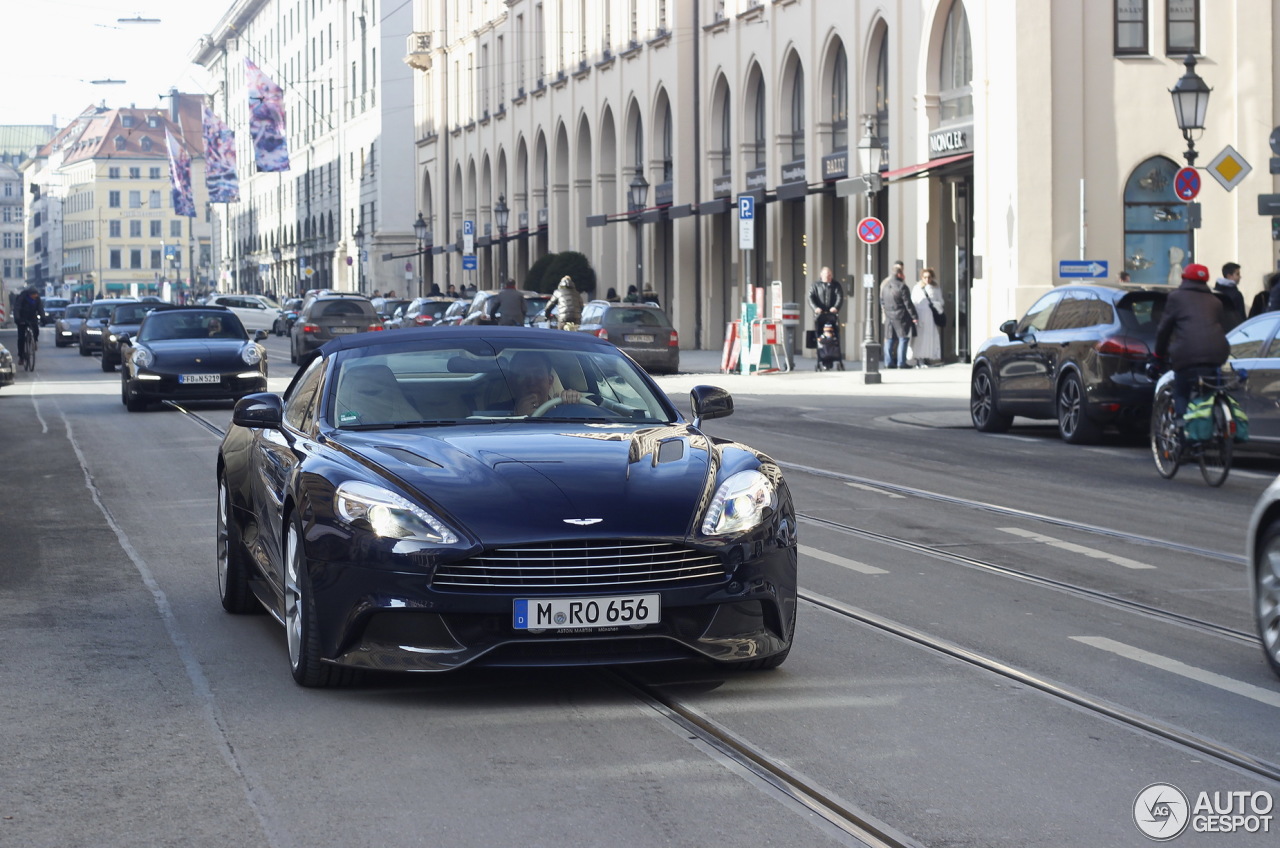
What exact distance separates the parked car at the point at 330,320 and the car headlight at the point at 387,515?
108 feet

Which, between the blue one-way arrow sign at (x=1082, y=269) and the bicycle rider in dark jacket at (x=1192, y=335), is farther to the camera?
the blue one-way arrow sign at (x=1082, y=269)

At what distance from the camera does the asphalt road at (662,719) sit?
5.06 meters

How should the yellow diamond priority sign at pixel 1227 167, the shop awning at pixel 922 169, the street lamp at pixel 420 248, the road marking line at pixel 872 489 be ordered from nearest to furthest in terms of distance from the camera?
1. the road marking line at pixel 872 489
2. the yellow diamond priority sign at pixel 1227 167
3. the shop awning at pixel 922 169
4. the street lamp at pixel 420 248

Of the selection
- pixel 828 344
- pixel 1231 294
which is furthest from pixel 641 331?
pixel 1231 294

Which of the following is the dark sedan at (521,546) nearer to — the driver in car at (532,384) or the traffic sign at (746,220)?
the driver in car at (532,384)

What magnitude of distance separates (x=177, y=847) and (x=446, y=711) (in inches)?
66.4

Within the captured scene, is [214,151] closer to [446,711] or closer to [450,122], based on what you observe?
[450,122]

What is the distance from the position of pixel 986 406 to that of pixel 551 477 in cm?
1513

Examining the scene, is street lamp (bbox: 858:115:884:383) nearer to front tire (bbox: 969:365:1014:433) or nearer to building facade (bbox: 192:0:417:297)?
front tire (bbox: 969:365:1014:433)

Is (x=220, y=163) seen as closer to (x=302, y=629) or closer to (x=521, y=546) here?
(x=302, y=629)

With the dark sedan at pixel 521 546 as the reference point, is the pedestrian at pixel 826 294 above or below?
above

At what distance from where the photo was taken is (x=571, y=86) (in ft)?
201

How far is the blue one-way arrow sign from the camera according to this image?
25656 millimetres

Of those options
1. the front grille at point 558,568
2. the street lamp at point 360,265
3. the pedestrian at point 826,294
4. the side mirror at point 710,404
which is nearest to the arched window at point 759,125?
the pedestrian at point 826,294
